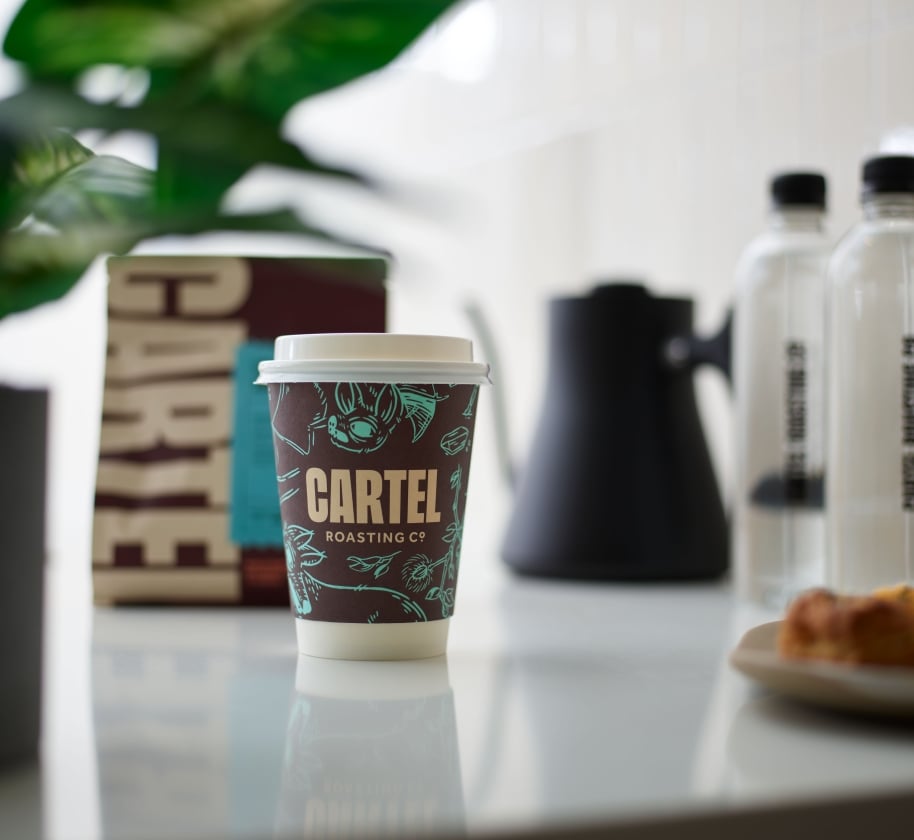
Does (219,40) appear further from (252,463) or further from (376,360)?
(252,463)

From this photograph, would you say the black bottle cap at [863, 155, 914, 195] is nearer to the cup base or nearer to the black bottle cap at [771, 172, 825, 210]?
the black bottle cap at [771, 172, 825, 210]

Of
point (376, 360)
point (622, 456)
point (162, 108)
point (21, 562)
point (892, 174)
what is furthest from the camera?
point (622, 456)

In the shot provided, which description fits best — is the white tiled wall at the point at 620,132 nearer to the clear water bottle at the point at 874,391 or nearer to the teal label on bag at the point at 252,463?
the teal label on bag at the point at 252,463

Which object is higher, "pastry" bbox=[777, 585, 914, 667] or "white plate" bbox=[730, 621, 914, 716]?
"pastry" bbox=[777, 585, 914, 667]

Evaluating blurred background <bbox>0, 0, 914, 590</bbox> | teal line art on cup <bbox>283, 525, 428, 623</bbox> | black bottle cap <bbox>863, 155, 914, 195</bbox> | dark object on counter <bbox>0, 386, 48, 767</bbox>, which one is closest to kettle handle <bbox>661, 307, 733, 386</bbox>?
blurred background <bbox>0, 0, 914, 590</bbox>

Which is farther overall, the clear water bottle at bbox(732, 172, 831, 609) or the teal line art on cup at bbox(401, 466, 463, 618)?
the clear water bottle at bbox(732, 172, 831, 609)

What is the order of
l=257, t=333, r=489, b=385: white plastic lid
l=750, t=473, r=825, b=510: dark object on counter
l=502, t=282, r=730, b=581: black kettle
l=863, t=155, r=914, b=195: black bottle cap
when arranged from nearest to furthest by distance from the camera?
1. l=257, t=333, r=489, b=385: white plastic lid
2. l=863, t=155, r=914, b=195: black bottle cap
3. l=750, t=473, r=825, b=510: dark object on counter
4. l=502, t=282, r=730, b=581: black kettle

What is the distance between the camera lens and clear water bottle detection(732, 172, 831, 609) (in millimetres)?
822

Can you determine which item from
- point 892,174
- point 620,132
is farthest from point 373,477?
point 620,132

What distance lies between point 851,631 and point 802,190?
1.52 ft

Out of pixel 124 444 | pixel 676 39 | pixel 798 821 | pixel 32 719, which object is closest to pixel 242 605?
pixel 124 444

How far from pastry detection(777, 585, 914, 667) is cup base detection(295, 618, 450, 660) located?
0.20m

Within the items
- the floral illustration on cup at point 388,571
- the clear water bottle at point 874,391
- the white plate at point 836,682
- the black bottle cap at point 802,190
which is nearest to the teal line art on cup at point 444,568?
the floral illustration on cup at point 388,571

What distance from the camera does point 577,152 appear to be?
1.55 m
